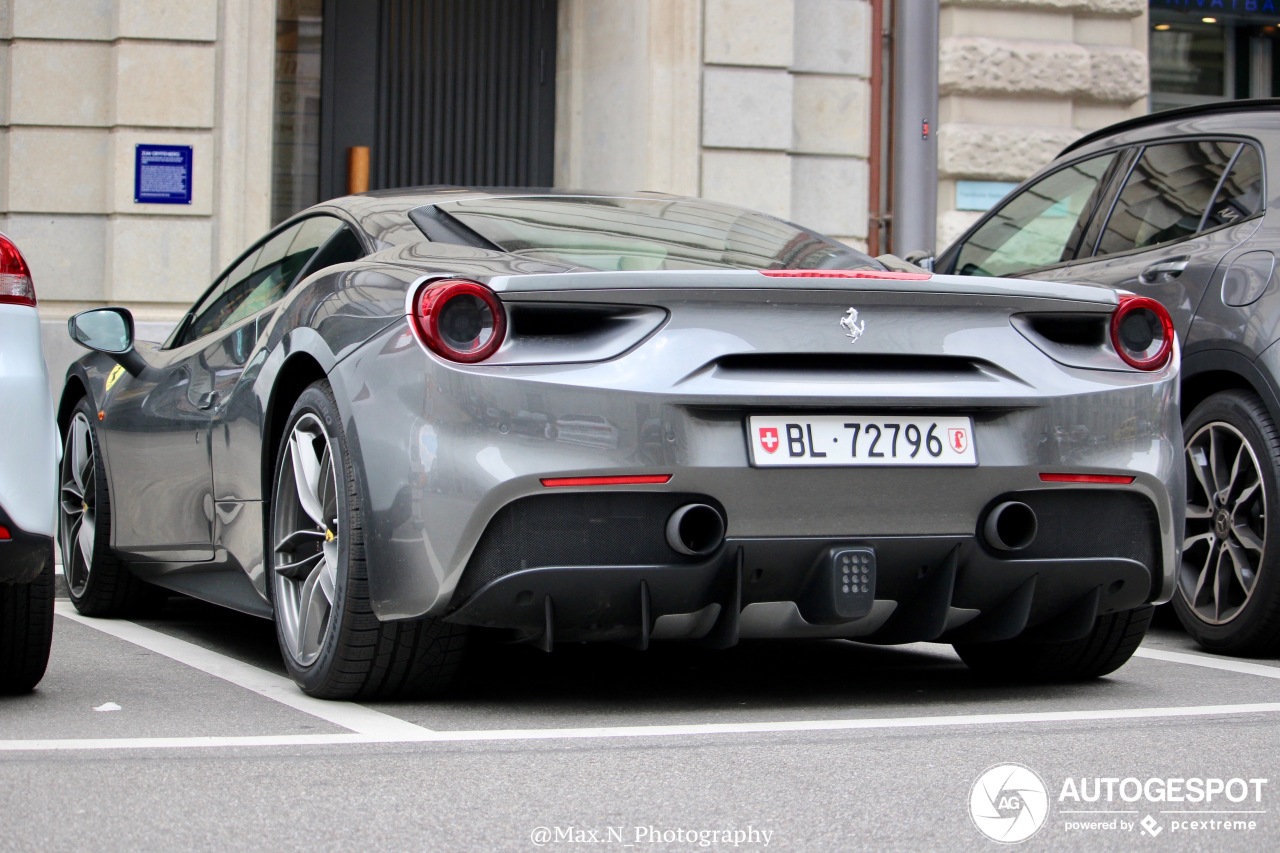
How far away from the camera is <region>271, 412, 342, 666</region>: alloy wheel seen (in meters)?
4.13

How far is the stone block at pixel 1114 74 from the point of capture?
1320cm

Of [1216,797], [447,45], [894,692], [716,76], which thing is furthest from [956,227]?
[1216,797]

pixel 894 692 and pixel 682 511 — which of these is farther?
pixel 894 692

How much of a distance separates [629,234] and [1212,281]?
196 centimetres

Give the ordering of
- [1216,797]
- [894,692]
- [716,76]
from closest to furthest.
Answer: [1216,797]
[894,692]
[716,76]

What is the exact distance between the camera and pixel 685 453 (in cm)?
377

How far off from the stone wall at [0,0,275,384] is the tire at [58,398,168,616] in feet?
18.4

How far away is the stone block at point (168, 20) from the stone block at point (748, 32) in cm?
328

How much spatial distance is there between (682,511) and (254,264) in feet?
7.50

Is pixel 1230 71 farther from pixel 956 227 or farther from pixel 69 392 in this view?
pixel 69 392

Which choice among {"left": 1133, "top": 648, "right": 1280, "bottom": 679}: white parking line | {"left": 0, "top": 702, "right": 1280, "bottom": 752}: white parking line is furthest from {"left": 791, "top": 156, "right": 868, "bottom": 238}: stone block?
{"left": 0, "top": 702, "right": 1280, "bottom": 752}: white parking line

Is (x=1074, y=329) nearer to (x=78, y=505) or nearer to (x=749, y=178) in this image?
(x=78, y=505)

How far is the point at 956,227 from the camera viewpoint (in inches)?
503

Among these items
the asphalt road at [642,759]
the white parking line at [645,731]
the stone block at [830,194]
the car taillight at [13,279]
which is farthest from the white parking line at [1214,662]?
the stone block at [830,194]
